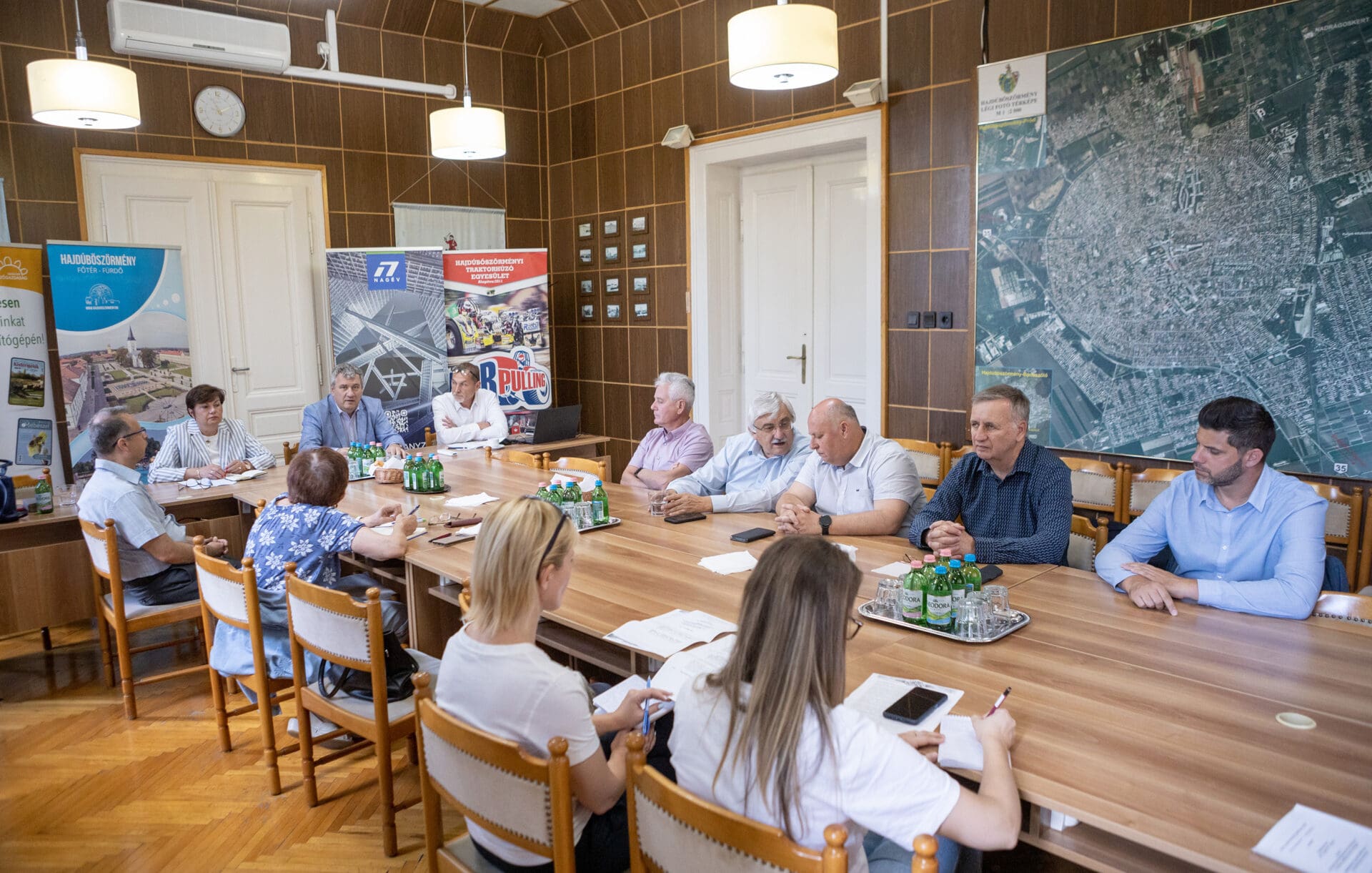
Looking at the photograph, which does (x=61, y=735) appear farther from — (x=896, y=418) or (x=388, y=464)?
(x=896, y=418)

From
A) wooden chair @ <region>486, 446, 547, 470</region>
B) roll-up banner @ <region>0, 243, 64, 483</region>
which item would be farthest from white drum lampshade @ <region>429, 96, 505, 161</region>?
roll-up banner @ <region>0, 243, 64, 483</region>

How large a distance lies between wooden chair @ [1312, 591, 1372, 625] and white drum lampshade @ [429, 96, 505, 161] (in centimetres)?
464

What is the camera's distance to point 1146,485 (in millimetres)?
3861

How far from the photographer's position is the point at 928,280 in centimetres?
543

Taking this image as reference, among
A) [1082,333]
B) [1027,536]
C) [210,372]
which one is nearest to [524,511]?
[1027,536]

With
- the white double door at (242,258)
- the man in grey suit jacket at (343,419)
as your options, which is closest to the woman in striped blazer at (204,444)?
the man in grey suit jacket at (343,419)

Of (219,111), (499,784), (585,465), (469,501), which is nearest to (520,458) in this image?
(585,465)

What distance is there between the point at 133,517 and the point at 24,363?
2.59m

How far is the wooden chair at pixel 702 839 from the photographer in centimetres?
126

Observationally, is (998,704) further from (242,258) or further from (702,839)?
(242,258)

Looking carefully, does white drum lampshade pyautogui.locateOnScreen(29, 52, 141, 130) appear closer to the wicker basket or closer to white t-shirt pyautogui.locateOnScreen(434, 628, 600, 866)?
the wicker basket

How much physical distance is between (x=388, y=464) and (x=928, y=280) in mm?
3214

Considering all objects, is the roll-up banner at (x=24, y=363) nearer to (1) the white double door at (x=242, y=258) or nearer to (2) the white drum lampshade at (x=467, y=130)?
(1) the white double door at (x=242, y=258)

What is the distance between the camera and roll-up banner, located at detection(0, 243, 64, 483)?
5.36 meters
